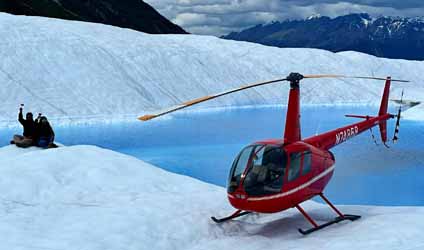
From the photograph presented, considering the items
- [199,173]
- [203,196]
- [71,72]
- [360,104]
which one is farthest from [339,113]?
[203,196]

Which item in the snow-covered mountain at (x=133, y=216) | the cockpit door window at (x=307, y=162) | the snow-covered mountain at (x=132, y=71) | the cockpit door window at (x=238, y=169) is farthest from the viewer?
the snow-covered mountain at (x=132, y=71)

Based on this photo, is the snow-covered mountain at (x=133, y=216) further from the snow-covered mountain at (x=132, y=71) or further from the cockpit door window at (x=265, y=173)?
the snow-covered mountain at (x=132, y=71)

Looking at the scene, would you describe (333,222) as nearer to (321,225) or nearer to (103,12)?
(321,225)

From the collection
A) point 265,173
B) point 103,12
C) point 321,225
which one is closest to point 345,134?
point 321,225

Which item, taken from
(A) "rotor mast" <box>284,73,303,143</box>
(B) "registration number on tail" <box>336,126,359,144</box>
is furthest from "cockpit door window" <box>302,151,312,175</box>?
(B) "registration number on tail" <box>336,126,359,144</box>

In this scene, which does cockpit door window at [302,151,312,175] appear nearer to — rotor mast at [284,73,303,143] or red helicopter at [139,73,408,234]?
red helicopter at [139,73,408,234]

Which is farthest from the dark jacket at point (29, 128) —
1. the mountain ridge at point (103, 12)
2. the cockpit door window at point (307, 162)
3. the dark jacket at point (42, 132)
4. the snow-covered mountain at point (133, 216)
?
the mountain ridge at point (103, 12)

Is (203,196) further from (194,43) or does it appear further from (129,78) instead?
(194,43)
